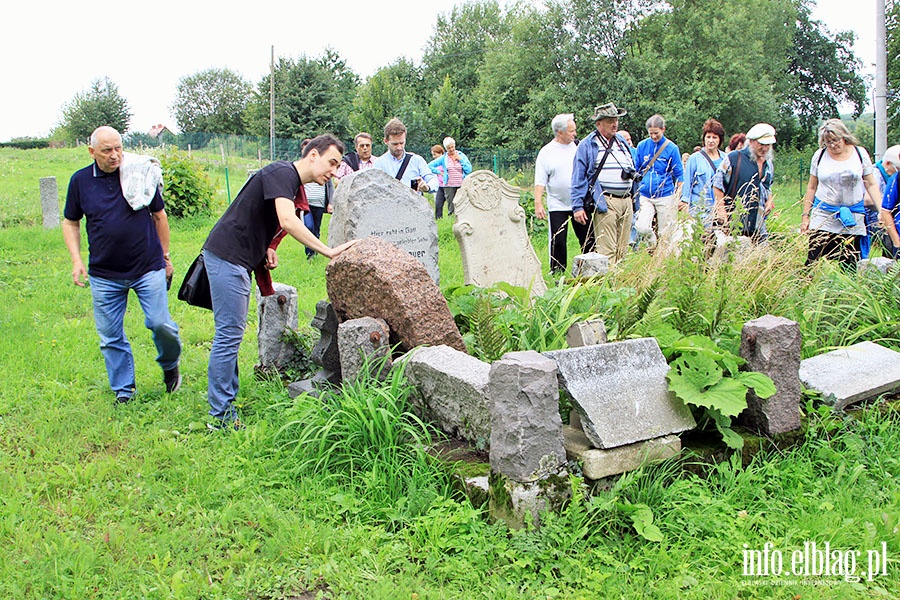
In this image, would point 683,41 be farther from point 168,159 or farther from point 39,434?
point 39,434

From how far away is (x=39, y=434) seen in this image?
4.63 m

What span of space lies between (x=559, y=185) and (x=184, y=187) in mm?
8297

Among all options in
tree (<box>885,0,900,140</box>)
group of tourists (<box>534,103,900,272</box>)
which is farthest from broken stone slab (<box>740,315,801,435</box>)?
tree (<box>885,0,900,140</box>)

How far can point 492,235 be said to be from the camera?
748 cm

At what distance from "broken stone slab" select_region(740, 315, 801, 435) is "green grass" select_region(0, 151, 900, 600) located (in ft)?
0.57

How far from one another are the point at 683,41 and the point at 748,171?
32645mm

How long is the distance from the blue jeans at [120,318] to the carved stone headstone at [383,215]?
1537mm

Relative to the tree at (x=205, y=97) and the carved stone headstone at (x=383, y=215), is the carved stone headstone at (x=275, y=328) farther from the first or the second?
the tree at (x=205, y=97)

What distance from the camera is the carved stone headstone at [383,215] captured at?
612 cm

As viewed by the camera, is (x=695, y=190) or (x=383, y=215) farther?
(x=695, y=190)

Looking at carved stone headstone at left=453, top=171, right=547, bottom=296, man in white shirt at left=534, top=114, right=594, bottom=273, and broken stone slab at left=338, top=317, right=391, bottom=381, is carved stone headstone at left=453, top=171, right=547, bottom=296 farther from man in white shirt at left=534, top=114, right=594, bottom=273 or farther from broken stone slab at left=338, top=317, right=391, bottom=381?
broken stone slab at left=338, top=317, right=391, bottom=381

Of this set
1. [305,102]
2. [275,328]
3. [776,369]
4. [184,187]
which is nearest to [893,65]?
[305,102]

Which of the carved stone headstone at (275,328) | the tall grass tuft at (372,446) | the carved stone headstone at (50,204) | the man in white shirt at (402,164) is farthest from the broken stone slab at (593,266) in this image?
the carved stone headstone at (50,204)

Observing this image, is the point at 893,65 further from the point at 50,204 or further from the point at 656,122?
the point at 50,204
